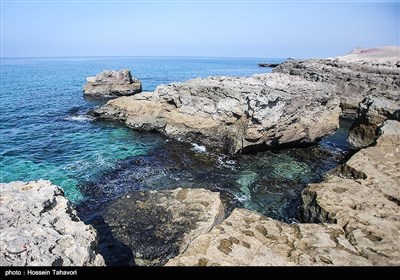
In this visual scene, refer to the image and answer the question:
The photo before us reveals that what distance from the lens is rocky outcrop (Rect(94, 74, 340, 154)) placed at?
21.2m

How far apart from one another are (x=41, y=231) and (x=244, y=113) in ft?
58.2

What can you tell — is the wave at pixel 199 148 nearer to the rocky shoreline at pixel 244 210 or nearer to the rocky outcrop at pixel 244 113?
the rocky outcrop at pixel 244 113

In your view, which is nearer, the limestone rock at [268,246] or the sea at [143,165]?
the limestone rock at [268,246]

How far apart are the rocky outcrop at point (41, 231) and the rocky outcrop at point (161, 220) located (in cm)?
384

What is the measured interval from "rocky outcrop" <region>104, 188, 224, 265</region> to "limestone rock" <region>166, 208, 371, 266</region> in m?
2.32

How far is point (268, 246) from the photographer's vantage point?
27.6 ft

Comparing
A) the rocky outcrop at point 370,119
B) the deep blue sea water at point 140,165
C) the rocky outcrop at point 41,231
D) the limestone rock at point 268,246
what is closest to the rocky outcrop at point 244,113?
the deep blue sea water at point 140,165

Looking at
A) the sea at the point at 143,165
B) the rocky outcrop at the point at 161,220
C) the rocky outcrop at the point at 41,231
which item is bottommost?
the sea at the point at 143,165

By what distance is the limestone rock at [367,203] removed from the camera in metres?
8.40

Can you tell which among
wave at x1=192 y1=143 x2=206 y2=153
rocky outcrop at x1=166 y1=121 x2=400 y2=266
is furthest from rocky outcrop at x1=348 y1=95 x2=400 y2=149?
wave at x1=192 y1=143 x2=206 y2=153

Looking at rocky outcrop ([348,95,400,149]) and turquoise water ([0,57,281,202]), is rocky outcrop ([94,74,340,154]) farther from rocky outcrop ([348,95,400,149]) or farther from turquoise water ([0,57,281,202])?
turquoise water ([0,57,281,202])

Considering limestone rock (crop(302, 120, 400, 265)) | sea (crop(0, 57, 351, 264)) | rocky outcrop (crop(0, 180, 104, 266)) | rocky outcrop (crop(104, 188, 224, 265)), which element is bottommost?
sea (crop(0, 57, 351, 264))
